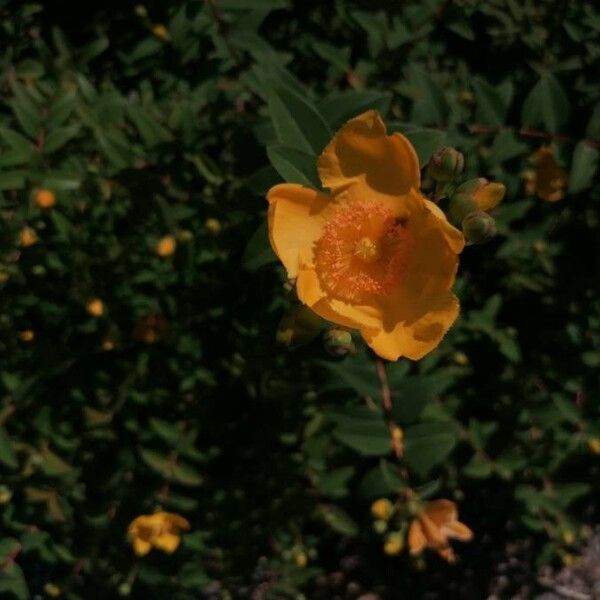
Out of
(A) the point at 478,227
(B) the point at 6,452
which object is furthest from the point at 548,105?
(B) the point at 6,452

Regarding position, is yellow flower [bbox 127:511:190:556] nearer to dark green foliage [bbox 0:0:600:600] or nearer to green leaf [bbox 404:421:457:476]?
dark green foliage [bbox 0:0:600:600]

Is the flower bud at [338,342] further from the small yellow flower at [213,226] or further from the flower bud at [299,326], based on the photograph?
the small yellow flower at [213,226]

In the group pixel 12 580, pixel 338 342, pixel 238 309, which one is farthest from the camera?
pixel 238 309

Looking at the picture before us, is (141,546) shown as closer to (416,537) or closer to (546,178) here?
(416,537)

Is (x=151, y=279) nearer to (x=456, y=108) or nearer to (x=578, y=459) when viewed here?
(x=456, y=108)

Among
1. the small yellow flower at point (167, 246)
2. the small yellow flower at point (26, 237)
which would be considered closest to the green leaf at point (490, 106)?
the small yellow flower at point (167, 246)

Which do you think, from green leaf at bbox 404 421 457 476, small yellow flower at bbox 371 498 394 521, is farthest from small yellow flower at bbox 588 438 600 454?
small yellow flower at bbox 371 498 394 521
